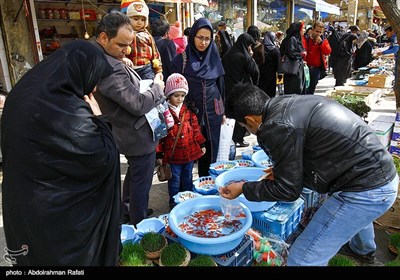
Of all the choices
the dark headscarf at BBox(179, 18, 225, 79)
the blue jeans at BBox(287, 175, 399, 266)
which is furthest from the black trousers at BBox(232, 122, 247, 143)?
the blue jeans at BBox(287, 175, 399, 266)

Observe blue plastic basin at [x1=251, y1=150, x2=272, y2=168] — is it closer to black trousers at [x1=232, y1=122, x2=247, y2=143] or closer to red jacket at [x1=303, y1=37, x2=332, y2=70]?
black trousers at [x1=232, y1=122, x2=247, y2=143]

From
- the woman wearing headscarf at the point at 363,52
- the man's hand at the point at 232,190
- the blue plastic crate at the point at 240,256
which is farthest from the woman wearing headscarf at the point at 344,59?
the man's hand at the point at 232,190

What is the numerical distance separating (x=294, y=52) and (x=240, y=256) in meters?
4.22

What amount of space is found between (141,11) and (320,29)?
468 centimetres

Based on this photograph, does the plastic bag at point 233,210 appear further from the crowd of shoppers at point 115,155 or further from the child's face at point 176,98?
the child's face at point 176,98

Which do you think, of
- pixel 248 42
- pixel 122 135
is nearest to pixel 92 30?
pixel 248 42

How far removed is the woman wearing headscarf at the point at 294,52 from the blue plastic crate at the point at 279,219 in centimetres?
346

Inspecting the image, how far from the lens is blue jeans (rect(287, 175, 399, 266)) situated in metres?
1.65

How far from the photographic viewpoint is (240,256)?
79.7 inches

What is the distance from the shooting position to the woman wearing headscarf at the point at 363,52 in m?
8.95

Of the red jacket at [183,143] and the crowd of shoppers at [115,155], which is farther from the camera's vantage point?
the red jacket at [183,143]

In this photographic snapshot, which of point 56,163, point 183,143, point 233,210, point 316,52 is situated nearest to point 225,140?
point 183,143

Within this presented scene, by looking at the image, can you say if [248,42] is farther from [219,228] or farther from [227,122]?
[219,228]

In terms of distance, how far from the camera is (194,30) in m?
3.04
